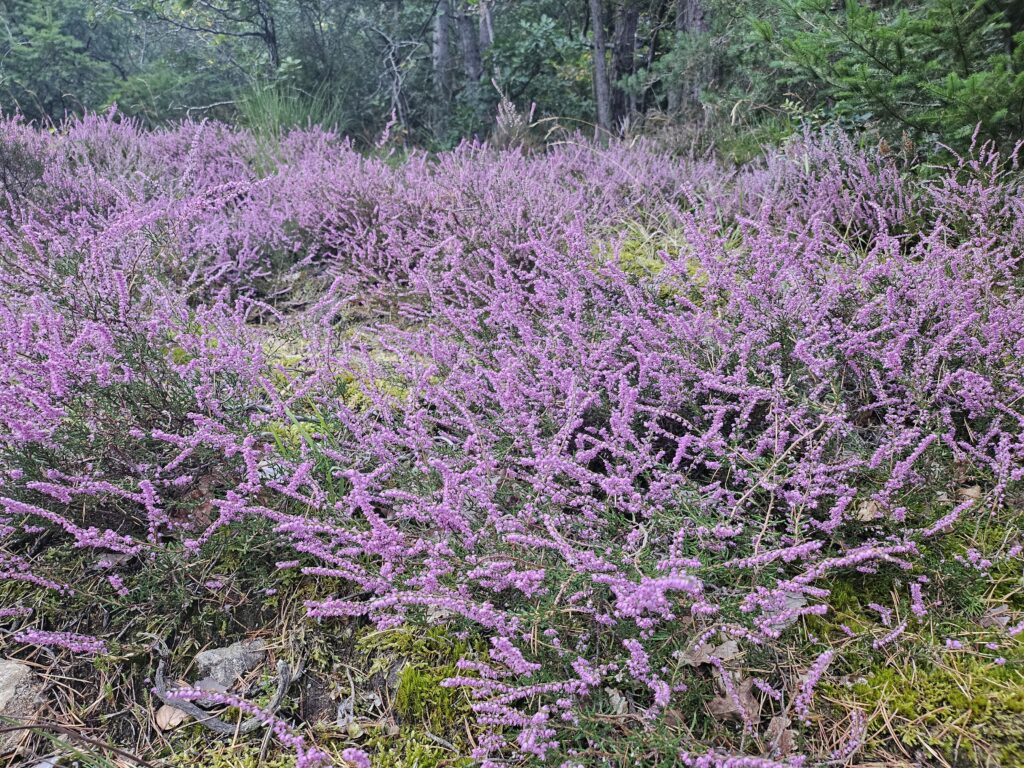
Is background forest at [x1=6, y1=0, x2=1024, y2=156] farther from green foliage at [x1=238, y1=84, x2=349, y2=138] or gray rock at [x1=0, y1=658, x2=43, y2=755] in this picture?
gray rock at [x1=0, y1=658, x2=43, y2=755]

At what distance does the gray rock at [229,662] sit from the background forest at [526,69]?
11.0ft

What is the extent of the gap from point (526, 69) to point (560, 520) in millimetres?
9464

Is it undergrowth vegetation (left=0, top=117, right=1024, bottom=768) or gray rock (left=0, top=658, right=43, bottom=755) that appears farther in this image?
gray rock (left=0, top=658, right=43, bottom=755)

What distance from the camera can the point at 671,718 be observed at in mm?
1415

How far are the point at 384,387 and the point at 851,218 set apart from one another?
248 centimetres

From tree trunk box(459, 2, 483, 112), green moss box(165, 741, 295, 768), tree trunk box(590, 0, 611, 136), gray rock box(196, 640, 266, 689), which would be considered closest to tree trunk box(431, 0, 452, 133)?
tree trunk box(459, 2, 483, 112)

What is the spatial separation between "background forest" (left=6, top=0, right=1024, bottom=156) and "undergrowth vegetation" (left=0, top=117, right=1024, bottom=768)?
0.85m

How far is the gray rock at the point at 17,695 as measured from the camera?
5.34 ft

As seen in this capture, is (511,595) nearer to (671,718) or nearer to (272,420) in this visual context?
(671,718)

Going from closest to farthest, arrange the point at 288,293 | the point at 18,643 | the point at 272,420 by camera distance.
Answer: the point at 18,643 → the point at 272,420 → the point at 288,293

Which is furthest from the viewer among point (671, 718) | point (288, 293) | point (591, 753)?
point (288, 293)

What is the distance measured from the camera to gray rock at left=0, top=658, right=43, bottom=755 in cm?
163

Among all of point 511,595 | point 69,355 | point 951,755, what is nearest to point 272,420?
point 69,355

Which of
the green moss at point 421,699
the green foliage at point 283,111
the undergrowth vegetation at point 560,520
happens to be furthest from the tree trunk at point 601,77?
the green moss at point 421,699
